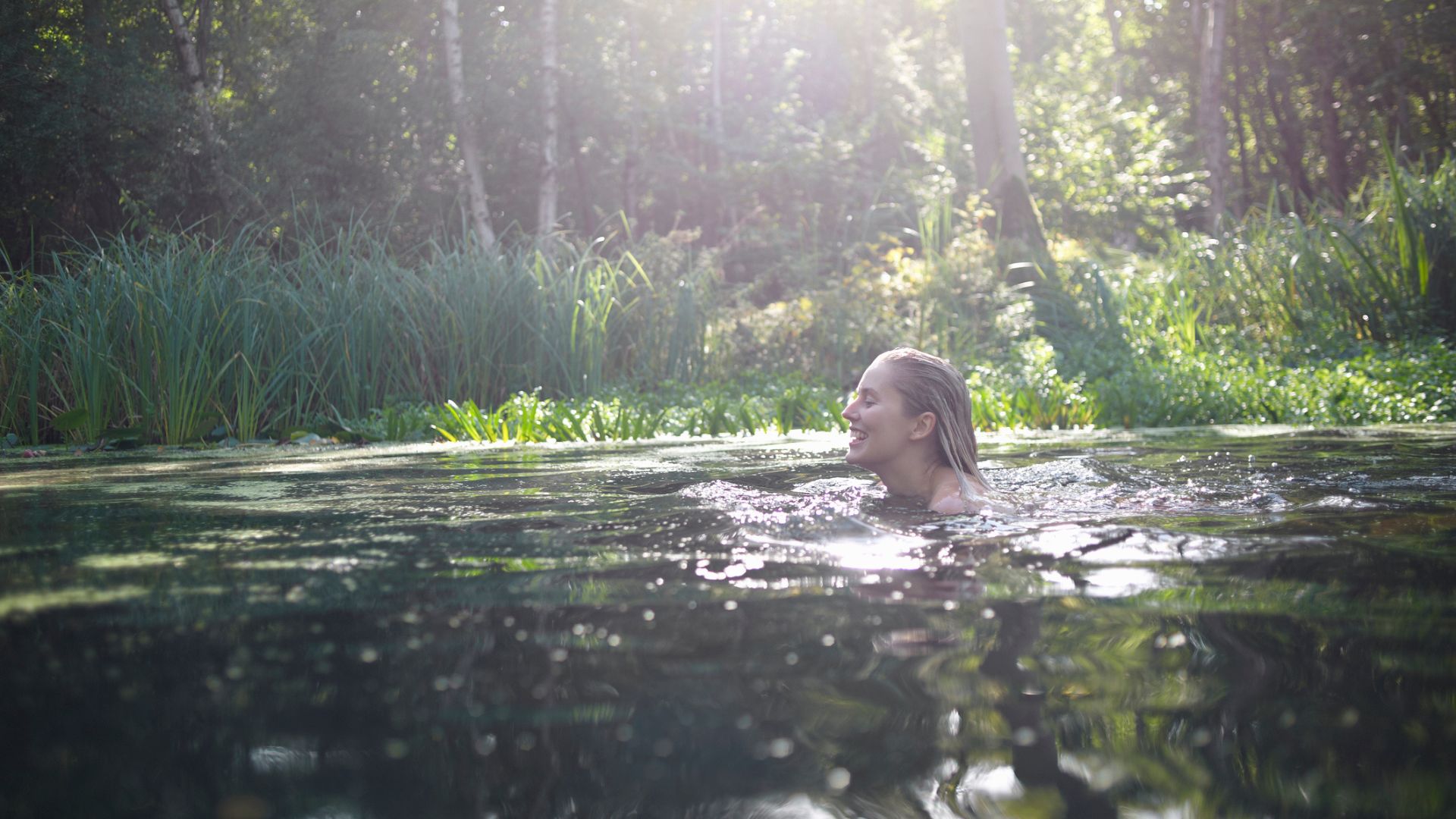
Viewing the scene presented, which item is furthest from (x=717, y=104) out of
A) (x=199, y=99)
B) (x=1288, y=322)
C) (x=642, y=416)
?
(x=642, y=416)

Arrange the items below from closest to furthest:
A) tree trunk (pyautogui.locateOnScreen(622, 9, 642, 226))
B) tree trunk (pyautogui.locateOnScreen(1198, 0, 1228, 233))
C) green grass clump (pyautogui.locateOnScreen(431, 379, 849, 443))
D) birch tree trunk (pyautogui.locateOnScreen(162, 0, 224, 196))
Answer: green grass clump (pyautogui.locateOnScreen(431, 379, 849, 443)), birch tree trunk (pyautogui.locateOnScreen(162, 0, 224, 196)), tree trunk (pyautogui.locateOnScreen(1198, 0, 1228, 233)), tree trunk (pyautogui.locateOnScreen(622, 9, 642, 226))

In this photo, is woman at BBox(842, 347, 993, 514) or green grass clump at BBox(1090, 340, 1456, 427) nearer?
woman at BBox(842, 347, 993, 514)

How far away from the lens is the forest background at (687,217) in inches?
313

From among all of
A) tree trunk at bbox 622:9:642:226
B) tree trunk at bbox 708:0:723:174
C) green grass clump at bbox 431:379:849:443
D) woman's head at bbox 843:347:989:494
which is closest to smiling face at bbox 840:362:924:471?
woman's head at bbox 843:347:989:494

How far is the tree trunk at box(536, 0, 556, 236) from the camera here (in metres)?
19.5

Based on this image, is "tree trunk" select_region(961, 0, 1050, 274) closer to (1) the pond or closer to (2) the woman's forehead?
(2) the woman's forehead

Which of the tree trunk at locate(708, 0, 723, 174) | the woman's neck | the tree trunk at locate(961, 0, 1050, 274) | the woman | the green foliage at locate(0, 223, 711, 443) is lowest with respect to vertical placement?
the woman's neck

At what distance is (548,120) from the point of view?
19.7 m

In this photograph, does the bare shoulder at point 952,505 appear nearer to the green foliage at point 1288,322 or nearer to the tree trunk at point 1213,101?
the green foliage at point 1288,322

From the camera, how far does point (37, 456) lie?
6039 mm

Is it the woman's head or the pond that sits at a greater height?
the woman's head

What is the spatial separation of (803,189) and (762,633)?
23.0m

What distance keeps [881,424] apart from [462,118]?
1654 cm

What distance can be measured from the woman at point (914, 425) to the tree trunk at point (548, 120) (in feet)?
52.9
